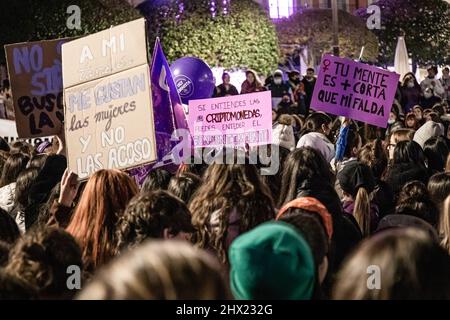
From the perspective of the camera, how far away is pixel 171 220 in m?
4.52

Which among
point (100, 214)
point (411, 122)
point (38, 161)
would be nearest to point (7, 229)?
point (100, 214)

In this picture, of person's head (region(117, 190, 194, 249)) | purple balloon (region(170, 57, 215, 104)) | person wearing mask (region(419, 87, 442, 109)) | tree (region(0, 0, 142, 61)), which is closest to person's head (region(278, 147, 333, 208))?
person's head (region(117, 190, 194, 249))

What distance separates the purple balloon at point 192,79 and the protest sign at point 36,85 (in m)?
4.88

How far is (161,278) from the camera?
96.7 inches

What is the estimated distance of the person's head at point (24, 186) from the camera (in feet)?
22.9

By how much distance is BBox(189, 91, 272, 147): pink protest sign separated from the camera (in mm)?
9266

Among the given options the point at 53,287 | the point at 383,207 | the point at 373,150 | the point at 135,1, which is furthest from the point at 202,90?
the point at 135,1

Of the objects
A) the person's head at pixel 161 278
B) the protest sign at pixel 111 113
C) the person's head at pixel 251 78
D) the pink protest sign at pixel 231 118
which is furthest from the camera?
the person's head at pixel 251 78

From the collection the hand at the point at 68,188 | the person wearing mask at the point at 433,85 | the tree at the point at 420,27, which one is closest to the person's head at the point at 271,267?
the hand at the point at 68,188

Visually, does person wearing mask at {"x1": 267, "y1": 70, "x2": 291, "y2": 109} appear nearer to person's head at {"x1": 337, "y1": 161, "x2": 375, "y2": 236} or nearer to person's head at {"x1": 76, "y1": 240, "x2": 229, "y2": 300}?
person's head at {"x1": 337, "y1": 161, "x2": 375, "y2": 236}

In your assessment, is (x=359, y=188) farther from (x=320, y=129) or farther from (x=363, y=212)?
(x=320, y=129)

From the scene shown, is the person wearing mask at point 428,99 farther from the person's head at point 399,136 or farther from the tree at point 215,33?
the person's head at point 399,136

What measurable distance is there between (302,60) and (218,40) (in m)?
6.30
